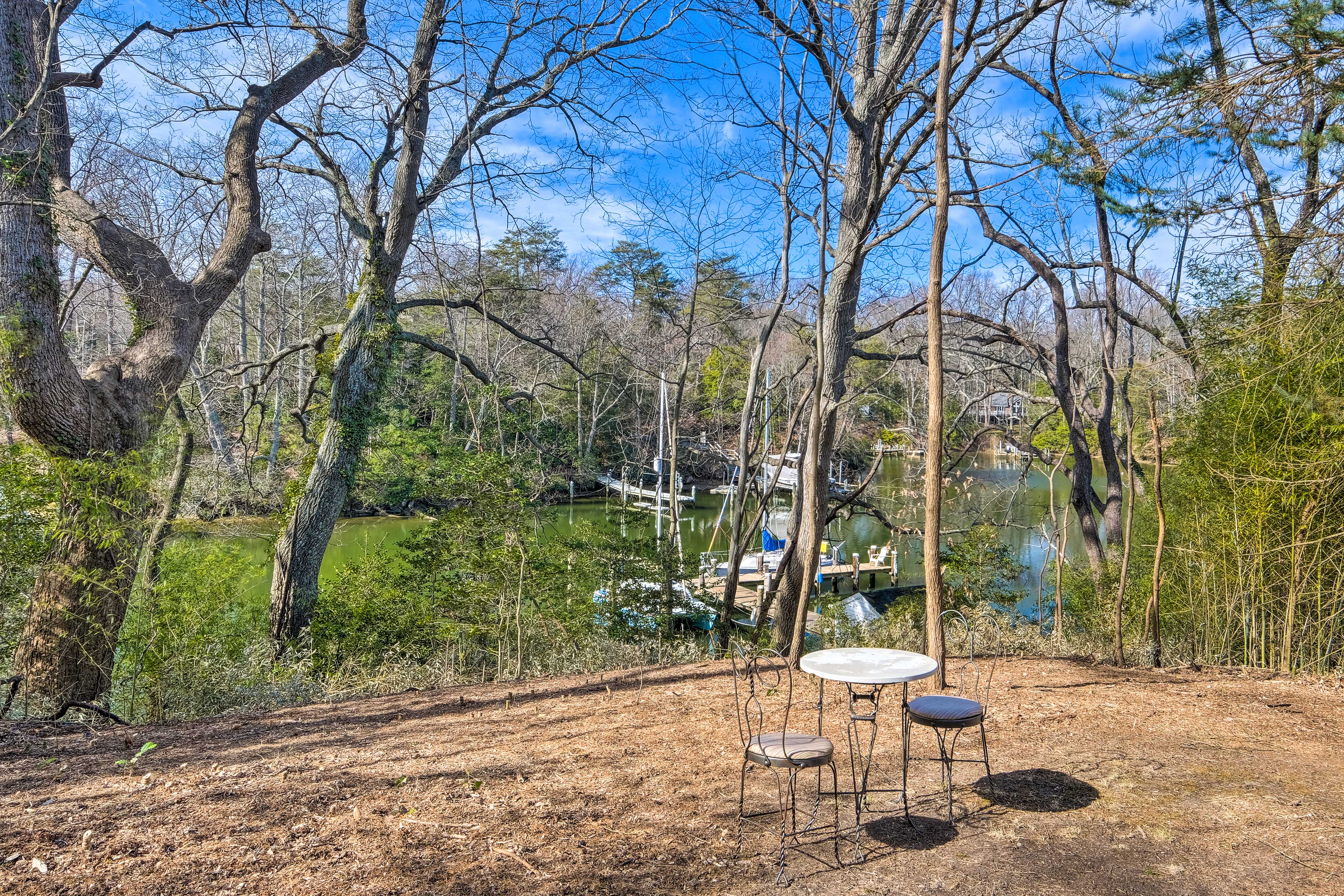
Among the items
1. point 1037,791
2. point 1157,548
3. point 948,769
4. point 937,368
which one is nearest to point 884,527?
point 1157,548

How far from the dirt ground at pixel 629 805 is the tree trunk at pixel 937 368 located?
721 mm

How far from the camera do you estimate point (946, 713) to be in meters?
3.05

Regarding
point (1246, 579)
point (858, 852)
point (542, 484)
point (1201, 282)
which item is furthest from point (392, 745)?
point (1201, 282)

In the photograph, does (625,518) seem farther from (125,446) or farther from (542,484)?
(125,446)

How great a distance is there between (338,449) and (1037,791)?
22.1 feet

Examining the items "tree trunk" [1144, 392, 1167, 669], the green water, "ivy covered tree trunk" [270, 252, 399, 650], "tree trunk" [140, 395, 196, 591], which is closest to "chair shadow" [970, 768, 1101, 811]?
"tree trunk" [1144, 392, 1167, 669]

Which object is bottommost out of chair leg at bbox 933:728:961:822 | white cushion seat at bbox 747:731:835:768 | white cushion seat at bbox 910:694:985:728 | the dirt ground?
the dirt ground

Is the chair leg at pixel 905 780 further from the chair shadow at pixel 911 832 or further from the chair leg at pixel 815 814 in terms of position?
the chair leg at pixel 815 814

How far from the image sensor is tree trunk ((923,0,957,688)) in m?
4.25

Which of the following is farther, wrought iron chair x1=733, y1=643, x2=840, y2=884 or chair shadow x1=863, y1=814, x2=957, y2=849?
chair shadow x1=863, y1=814, x2=957, y2=849

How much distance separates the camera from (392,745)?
4.05 m

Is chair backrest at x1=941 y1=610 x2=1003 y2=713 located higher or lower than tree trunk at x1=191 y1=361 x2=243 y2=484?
lower

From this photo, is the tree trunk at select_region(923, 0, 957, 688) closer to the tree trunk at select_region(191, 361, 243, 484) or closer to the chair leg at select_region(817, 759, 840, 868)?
the chair leg at select_region(817, 759, 840, 868)

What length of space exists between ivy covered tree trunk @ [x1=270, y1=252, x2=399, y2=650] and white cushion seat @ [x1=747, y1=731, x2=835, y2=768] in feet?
20.2
